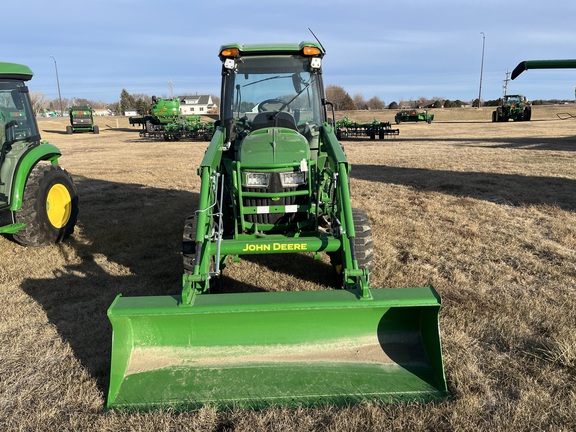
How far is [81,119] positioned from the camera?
34.3m

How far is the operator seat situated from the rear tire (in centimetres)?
299

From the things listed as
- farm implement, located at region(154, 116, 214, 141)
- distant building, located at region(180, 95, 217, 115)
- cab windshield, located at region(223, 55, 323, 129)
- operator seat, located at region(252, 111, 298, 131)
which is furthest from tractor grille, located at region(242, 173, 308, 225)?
distant building, located at region(180, 95, 217, 115)

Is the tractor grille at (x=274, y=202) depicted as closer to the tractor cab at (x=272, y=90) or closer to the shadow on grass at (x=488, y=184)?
Result: the tractor cab at (x=272, y=90)

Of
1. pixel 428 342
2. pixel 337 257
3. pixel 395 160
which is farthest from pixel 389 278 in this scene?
pixel 395 160

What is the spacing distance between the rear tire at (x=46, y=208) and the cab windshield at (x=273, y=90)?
8.65ft

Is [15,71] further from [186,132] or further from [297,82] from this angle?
[186,132]

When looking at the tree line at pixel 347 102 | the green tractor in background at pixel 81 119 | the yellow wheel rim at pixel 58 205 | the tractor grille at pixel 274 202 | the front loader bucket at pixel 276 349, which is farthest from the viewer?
the tree line at pixel 347 102

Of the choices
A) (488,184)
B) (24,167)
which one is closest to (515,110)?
(488,184)

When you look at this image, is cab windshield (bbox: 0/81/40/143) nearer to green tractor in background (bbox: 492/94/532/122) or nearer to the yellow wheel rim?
the yellow wheel rim

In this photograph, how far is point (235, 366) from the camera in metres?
2.88

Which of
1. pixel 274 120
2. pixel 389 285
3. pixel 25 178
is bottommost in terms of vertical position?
pixel 389 285

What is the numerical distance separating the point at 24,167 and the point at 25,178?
5.4 inches

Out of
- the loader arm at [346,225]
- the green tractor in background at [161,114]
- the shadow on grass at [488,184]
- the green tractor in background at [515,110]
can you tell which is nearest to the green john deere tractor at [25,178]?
the loader arm at [346,225]

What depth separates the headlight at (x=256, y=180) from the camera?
4.04 m
